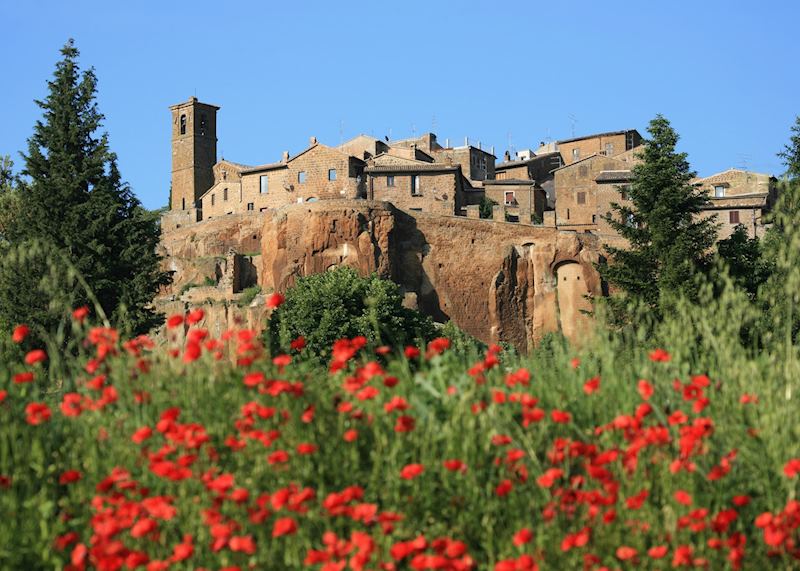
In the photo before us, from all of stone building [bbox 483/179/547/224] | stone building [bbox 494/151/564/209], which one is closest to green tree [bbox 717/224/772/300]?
stone building [bbox 483/179/547/224]

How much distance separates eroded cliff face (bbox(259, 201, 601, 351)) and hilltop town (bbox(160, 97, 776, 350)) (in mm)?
64

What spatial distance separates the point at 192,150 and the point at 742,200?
4243 centimetres

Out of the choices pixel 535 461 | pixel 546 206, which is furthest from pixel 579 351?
pixel 546 206

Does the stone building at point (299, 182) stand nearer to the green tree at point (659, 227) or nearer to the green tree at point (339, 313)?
the green tree at point (339, 313)

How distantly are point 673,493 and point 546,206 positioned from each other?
233 feet

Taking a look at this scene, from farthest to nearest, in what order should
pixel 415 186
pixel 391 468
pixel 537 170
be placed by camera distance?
pixel 537 170 < pixel 415 186 < pixel 391 468

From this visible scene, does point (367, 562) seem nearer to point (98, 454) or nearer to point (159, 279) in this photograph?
point (98, 454)

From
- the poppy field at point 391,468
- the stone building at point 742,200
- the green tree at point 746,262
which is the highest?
the stone building at point 742,200

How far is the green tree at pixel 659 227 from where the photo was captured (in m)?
37.2

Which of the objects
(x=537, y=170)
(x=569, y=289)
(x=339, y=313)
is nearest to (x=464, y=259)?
(x=569, y=289)

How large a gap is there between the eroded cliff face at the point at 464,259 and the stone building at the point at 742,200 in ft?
35.5

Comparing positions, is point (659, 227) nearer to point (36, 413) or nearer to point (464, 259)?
point (464, 259)

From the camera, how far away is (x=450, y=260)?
60.4 m

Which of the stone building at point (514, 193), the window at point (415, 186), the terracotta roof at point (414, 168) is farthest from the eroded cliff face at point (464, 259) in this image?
the stone building at point (514, 193)
